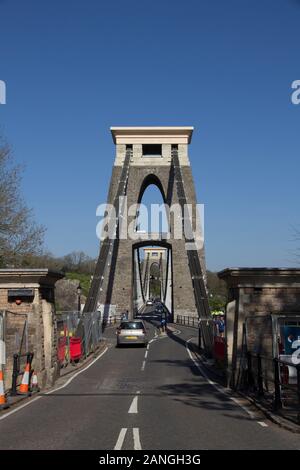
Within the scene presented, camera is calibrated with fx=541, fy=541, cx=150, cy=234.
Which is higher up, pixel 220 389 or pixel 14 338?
pixel 14 338

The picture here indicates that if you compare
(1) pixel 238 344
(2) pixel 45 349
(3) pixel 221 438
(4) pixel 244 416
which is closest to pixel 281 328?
(1) pixel 238 344

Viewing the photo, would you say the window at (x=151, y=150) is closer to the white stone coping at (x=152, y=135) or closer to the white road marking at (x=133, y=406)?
the white stone coping at (x=152, y=135)

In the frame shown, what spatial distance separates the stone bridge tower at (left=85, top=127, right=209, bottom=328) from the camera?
5734cm

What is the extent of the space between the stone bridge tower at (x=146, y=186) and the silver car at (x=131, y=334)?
78.2 feet

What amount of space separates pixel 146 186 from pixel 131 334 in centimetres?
4325

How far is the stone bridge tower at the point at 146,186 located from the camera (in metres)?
57.3

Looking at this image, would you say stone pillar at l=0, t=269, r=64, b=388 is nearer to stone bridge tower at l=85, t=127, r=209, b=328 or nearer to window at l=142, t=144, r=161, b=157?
stone bridge tower at l=85, t=127, r=209, b=328

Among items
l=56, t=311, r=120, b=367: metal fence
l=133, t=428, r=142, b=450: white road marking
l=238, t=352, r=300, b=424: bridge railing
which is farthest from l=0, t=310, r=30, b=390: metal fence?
l=133, t=428, r=142, b=450: white road marking

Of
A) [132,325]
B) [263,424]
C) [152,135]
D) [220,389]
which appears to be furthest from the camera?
[152,135]

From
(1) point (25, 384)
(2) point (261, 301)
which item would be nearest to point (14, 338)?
(1) point (25, 384)

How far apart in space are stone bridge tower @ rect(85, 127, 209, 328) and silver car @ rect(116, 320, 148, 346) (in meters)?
23.8

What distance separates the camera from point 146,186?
6950cm

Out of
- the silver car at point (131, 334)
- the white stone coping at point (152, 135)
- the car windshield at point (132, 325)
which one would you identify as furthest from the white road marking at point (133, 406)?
the white stone coping at point (152, 135)

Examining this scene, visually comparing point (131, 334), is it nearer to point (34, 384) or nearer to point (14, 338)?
point (14, 338)
